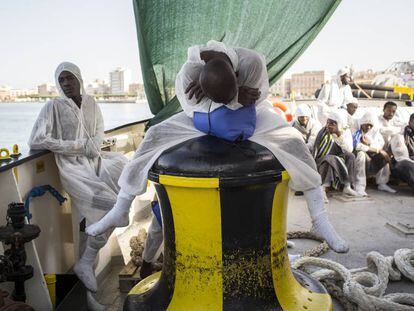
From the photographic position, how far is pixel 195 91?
1766 millimetres

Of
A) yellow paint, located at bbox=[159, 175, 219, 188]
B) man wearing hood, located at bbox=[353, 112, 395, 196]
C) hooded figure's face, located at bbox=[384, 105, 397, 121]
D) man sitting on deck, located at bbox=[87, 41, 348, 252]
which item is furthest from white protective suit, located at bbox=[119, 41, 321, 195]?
hooded figure's face, located at bbox=[384, 105, 397, 121]

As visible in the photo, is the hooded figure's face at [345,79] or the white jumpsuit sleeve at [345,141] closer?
the white jumpsuit sleeve at [345,141]

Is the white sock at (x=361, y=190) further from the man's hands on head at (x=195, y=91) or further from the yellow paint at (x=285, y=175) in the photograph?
the man's hands on head at (x=195, y=91)

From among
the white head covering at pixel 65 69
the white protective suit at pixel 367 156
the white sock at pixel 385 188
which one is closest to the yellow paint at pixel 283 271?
the white head covering at pixel 65 69

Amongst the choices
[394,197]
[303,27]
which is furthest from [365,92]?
[303,27]

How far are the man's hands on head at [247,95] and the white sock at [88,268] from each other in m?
1.49

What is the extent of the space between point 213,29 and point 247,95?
100 cm

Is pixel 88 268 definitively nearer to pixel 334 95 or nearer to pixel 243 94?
pixel 243 94

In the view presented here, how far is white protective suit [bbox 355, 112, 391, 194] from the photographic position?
5.42 m

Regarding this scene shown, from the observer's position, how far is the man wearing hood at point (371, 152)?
18.4 feet

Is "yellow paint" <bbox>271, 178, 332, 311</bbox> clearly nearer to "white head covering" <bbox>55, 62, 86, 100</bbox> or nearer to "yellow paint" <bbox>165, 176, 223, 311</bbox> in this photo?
"yellow paint" <bbox>165, 176, 223, 311</bbox>

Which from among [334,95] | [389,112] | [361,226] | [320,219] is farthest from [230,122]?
[334,95]

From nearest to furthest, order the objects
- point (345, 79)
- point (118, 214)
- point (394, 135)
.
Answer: point (118, 214), point (394, 135), point (345, 79)

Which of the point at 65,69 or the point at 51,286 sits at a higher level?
the point at 65,69
